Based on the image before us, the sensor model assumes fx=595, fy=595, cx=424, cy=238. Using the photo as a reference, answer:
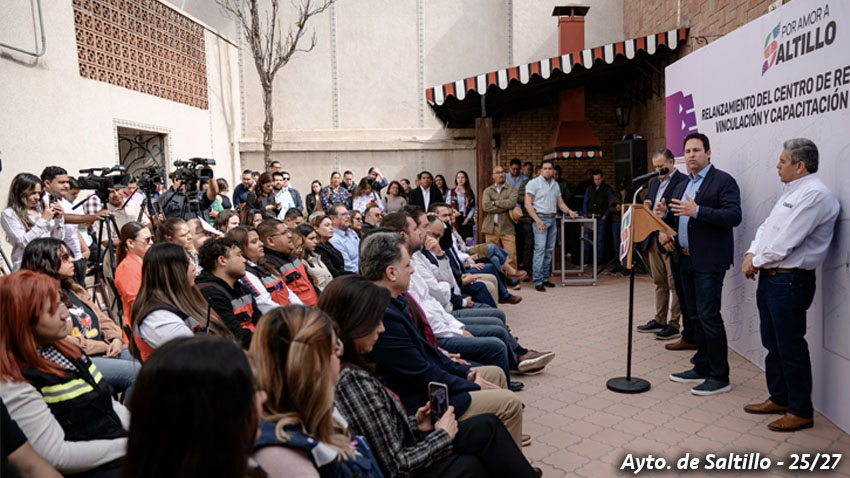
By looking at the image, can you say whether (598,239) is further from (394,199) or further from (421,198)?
(394,199)

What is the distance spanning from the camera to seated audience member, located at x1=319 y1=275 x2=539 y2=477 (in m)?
2.05

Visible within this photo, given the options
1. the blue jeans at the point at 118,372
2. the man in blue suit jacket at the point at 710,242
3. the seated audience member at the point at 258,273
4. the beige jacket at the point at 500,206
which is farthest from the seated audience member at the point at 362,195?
the blue jeans at the point at 118,372

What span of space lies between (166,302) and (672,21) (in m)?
8.66

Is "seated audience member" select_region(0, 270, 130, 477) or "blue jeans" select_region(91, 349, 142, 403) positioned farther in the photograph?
"blue jeans" select_region(91, 349, 142, 403)

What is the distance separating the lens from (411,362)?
261cm

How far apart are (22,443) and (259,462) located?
880 mm

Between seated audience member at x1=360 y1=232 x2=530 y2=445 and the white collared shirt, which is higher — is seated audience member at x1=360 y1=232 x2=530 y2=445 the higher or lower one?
the lower one

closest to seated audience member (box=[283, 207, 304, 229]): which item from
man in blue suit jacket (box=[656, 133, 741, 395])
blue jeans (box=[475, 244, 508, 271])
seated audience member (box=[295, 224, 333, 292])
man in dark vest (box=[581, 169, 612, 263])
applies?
seated audience member (box=[295, 224, 333, 292])

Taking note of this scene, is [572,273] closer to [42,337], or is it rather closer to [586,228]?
[586,228]

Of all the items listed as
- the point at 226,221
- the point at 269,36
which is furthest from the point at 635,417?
the point at 269,36

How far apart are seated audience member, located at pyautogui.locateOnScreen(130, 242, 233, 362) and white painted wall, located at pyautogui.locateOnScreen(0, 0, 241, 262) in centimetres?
486

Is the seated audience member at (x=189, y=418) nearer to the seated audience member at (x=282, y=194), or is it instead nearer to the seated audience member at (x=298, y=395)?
the seated audience member at (x=298, y=395)

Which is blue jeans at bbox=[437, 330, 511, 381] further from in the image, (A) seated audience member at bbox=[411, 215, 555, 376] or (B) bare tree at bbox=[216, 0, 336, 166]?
(B) bare tree at bbox=[216, 0, 336, 166]

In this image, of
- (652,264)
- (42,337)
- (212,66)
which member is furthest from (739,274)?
(212,66)
